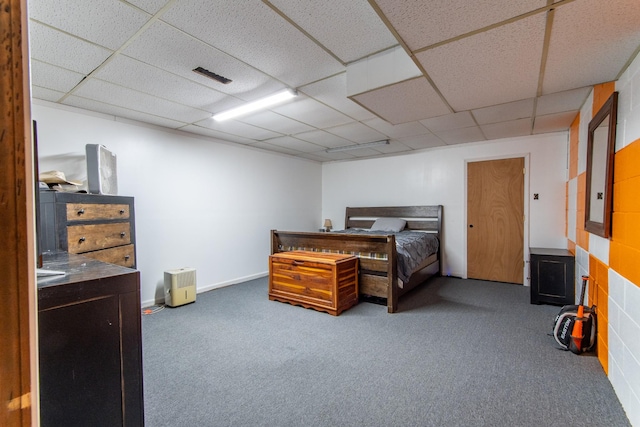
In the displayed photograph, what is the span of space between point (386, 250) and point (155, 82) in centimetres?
304

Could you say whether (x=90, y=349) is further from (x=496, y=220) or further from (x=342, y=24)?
(x=496, y=220)

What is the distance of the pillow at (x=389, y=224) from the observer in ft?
18.3

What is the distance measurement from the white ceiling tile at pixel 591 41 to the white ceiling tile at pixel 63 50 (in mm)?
2976

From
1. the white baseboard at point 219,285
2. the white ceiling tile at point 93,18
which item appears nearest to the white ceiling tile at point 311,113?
the white ceiling tile at point 93,18

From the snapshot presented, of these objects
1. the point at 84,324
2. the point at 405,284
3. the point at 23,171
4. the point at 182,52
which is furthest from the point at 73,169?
the point at 405,284

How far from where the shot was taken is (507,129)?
4.31 m

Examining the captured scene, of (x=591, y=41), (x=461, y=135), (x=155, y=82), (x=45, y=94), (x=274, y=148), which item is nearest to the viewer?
(x=591, y=41)

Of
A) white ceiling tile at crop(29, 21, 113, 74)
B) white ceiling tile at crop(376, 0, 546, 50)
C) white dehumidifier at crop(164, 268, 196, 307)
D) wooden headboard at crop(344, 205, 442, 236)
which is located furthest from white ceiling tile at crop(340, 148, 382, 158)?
white ceiling tile at crop(29, 21, 113, 74)

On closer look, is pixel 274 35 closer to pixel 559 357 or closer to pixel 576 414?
pixel 576 414

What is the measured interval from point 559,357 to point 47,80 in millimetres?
5058

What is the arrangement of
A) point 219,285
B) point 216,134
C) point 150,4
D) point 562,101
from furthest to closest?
point 219,285
point 216,134
point 562,101
point 150,4

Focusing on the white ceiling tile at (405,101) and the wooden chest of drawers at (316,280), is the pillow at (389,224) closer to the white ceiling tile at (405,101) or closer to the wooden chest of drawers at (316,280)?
the wooden chest of drawers at (316,280)

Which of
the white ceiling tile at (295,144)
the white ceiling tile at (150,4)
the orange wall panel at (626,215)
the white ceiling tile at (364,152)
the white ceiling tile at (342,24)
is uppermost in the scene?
the white ceiling tile at (150,4)

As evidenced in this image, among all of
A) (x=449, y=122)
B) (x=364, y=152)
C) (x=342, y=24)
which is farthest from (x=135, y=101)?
(x=364, y=152)
